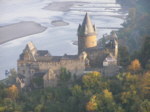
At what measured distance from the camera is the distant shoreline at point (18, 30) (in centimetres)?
5003

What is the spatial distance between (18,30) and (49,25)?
7.97 m

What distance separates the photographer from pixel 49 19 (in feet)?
216

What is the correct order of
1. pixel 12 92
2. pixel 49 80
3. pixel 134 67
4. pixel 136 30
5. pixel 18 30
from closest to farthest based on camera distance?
pixel 12 92
pixel 49 80
pixel 134 67
pixel 136 30
pixel 18 30

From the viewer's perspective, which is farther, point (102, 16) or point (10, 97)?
point (102, 16)

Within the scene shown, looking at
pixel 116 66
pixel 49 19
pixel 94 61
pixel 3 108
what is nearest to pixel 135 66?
pixel 116 66

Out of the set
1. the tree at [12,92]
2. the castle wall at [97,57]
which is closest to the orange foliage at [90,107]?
the castle wall at [97,57]

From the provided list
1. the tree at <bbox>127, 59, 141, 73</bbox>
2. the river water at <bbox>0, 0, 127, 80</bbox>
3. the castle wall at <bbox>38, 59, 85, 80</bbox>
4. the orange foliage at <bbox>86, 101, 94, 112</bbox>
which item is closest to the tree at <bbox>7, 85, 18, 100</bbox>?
A: the castle wall at <bbox>38, 59, 85, 80</bbox>

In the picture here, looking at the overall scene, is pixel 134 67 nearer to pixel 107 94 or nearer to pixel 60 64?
pixel 107 94

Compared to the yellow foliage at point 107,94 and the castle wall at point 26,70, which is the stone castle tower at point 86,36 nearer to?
the castle wall at point 26,70

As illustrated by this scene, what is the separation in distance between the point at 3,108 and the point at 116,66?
11.0m

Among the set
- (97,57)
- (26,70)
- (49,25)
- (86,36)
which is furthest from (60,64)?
(49,25)

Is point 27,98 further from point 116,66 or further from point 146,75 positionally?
point 146,75

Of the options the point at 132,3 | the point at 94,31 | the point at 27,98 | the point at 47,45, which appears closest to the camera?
the point at 27,98

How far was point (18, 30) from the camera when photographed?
54438 mm
